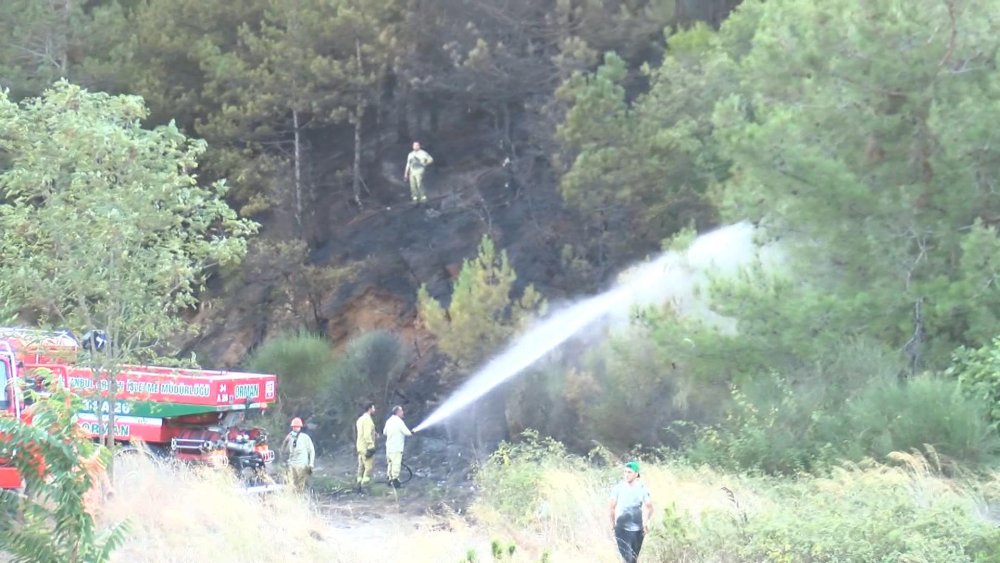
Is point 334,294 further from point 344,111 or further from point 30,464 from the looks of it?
point 30,464

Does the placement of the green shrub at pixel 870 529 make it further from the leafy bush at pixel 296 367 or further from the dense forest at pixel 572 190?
the leafy bush at pixel 296 367

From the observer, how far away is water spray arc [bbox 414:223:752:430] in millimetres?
20109

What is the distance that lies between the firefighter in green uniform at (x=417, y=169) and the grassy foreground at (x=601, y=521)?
47.0 ft

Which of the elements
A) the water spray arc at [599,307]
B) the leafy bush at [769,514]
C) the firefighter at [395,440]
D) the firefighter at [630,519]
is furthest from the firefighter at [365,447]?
the firefighter at [630,519]

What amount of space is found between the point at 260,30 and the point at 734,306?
54.4 feet

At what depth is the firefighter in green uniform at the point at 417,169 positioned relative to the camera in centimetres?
2836

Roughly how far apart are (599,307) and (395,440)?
5345 mm

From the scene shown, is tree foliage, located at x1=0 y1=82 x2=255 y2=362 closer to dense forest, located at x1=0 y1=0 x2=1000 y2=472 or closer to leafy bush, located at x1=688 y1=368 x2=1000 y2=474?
dense forest, located at x1=0 y1=0 x2=1000 y2=472

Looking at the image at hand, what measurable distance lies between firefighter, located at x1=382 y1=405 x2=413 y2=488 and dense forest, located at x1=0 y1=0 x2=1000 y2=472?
2.74 m

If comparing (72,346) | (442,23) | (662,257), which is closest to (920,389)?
(662,257)

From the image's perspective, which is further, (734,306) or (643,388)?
(643,388)

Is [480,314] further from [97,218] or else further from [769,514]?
[769,514]

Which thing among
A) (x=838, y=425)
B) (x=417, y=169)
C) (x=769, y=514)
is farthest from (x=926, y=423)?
(x=417, y=169)

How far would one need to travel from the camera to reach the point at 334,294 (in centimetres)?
2870
